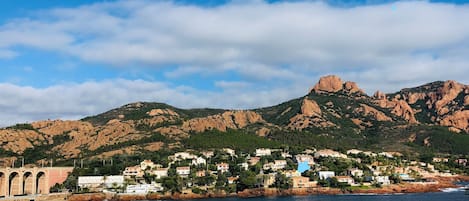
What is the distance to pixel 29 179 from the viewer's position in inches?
4587

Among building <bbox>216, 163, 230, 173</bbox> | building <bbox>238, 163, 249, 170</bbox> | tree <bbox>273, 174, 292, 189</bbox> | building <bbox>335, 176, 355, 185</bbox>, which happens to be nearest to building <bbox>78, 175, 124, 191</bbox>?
building <bbox>216, 163, 230, 173</bbox>

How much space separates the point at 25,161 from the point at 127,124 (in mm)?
41238

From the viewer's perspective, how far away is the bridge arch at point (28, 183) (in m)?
115

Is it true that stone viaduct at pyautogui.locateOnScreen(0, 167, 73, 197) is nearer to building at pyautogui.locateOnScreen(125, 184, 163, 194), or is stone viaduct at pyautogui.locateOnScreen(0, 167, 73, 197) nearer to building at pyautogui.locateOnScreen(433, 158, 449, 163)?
building at pyautogui.locateOnScreen(125, 184, 163, 194)

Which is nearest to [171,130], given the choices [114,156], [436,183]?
[114,156]

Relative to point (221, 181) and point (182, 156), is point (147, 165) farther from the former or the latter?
point (221, 181)

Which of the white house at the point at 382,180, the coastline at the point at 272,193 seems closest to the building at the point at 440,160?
the coastline at the point at 272,193

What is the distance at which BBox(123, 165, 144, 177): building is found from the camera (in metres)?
117

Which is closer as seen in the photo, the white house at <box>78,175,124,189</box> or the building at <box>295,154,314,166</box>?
the white house at <box>78,175,124,189</box>

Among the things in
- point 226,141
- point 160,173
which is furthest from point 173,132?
point 160,173

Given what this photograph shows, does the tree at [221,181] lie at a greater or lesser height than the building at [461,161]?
lesser

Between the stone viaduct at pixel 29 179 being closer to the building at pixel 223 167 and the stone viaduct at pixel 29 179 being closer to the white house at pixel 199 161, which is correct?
the white house at pixel 199 161

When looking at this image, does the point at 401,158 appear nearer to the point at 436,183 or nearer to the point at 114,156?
the point at 436,183

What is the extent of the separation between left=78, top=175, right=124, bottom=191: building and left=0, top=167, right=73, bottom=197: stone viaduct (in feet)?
32.9
